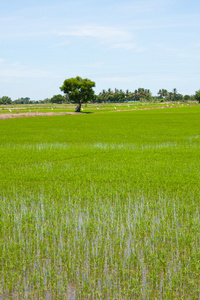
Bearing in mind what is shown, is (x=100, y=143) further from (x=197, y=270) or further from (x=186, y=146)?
(x=197, y=270)

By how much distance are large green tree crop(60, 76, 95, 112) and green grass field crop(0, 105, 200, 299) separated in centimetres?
5689

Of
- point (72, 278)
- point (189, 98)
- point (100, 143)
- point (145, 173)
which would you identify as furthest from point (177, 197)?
point (189, 98)

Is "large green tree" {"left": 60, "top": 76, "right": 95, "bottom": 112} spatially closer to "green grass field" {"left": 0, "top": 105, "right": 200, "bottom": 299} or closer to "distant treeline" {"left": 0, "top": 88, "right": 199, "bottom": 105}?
"green grass field" {"left": 0, "top": 105, "right": 200, "bottom": 299}

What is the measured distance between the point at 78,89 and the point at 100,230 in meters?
65.1

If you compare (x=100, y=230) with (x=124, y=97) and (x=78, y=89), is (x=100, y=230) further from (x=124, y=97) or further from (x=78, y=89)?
(x=124, y=97)

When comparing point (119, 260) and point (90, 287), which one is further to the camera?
point (119, 260)

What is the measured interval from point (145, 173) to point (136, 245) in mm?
5828

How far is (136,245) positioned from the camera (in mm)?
5531

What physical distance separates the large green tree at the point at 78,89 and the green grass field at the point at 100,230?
56893 millimetres

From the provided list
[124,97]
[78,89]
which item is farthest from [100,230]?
[124,97]

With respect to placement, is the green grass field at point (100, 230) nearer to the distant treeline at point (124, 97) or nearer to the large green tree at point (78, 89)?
the large green tree at point (78, 89)

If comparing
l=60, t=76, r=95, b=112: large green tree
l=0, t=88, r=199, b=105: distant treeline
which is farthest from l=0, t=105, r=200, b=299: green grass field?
l=0, t=88, r=199, b=105: distant treeline

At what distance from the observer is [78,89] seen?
228 feet

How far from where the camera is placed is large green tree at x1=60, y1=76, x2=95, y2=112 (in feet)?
225
